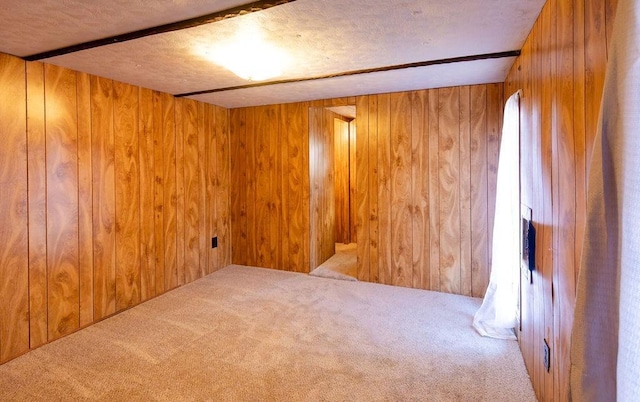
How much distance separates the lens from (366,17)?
6.20 feet

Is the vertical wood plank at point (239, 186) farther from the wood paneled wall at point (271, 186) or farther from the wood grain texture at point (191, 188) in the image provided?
the wood grain texture at point (191, 188)

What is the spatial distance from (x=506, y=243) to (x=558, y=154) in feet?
4.08

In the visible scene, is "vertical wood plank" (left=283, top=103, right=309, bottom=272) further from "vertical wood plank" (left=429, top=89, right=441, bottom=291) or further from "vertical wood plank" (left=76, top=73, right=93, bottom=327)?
"vertical wood plank" (left=76, top=73, right=93, bottom=327)

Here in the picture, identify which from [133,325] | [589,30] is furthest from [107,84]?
[589,30]

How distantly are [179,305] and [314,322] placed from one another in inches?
56.5

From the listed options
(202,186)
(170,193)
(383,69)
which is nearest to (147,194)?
(170,193)

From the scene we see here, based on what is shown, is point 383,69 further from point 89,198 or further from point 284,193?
point 89,198

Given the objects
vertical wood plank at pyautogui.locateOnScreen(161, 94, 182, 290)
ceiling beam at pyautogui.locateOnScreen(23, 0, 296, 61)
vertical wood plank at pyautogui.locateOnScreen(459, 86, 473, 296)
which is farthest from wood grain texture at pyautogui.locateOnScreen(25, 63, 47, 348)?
vertical wood plank at pyautogui.locateOnScreen(459, 86, 473, 296)

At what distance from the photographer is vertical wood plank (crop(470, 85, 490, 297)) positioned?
343 cm

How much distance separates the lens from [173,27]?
1938 millimetres

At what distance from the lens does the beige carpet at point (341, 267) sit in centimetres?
423

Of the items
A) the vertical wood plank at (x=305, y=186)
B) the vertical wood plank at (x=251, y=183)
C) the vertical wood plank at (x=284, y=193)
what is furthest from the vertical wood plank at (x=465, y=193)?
the vertical wood plank at (x=251, y=183)

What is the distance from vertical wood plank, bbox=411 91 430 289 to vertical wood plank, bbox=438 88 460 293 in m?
0.16

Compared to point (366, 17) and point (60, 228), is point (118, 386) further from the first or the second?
point (366, 17)
